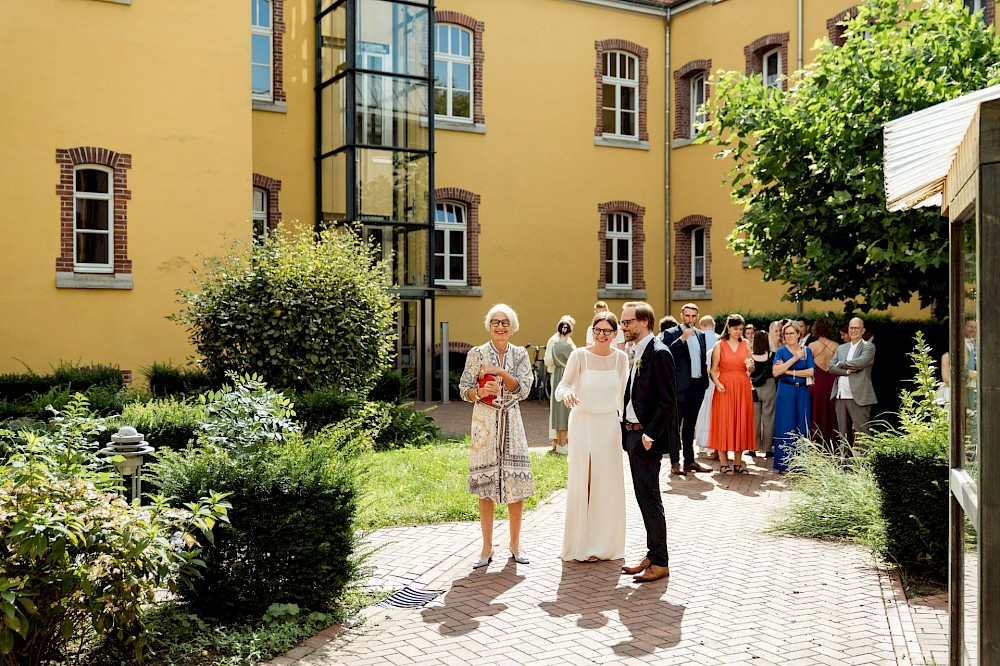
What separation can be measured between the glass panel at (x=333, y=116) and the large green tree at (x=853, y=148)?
10076mm

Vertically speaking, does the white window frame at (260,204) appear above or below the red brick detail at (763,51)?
below

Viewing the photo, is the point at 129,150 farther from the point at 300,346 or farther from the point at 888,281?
the point at 888,281

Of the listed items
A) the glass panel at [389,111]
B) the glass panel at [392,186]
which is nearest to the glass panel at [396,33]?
the glass panel at [389,111]

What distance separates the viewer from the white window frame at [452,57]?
22875mm

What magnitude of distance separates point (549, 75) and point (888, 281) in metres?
14.3

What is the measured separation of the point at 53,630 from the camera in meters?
4.72

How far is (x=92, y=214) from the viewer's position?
16406 millimetres

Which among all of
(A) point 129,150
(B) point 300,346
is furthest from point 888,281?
(A) point 129,150

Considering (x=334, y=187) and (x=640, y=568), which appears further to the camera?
(x=334, y=187)

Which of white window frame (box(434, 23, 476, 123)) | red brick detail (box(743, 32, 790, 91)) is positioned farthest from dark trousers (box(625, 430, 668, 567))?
red brick detail (box(743, 32, 790, 91))

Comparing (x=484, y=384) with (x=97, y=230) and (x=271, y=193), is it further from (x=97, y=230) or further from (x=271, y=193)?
(x=271, y=193)

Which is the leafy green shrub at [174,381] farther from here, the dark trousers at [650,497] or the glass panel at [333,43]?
the glass panel at [333,43]

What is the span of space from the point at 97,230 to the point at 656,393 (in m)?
12.2

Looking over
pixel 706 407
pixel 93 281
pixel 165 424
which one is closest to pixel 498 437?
pixel 165 424
